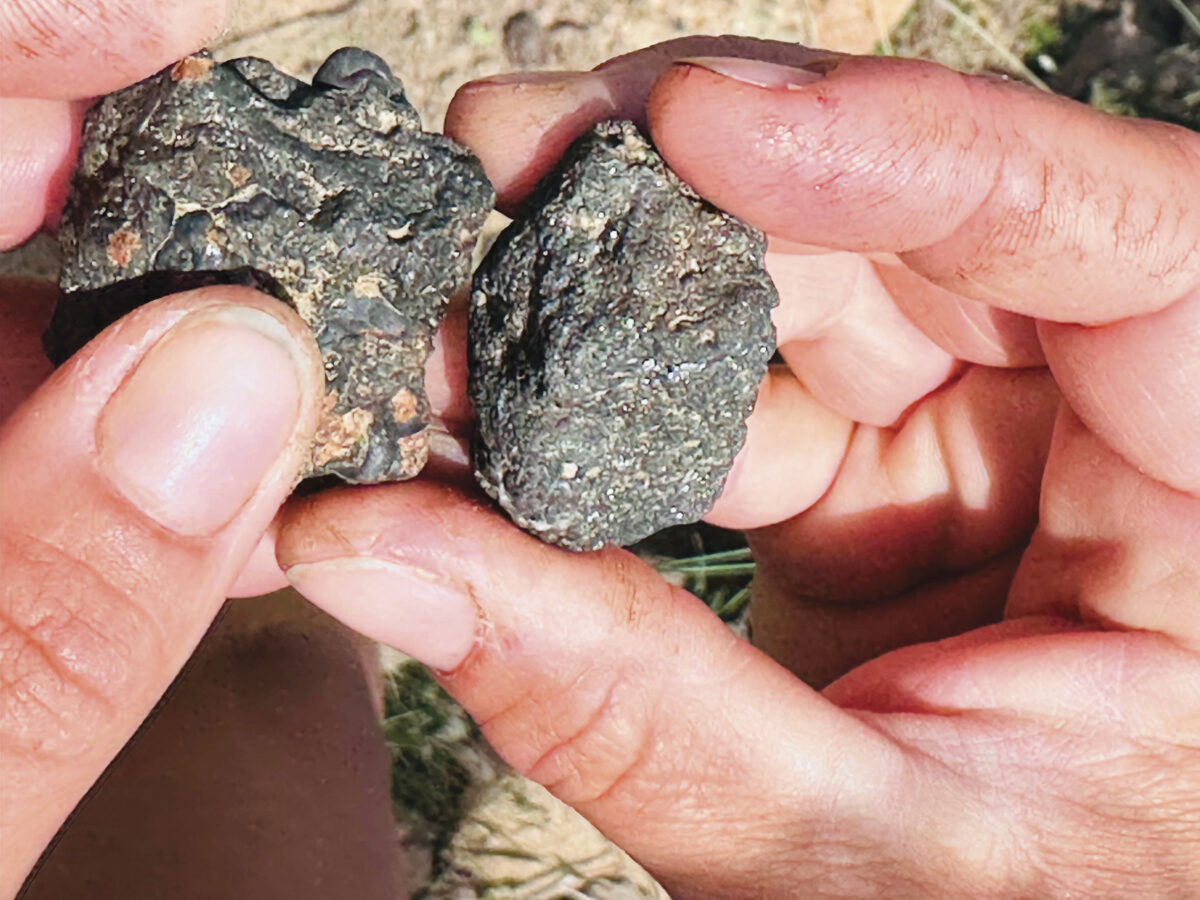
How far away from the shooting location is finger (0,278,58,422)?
253 centimetres

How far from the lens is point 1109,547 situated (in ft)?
8.34

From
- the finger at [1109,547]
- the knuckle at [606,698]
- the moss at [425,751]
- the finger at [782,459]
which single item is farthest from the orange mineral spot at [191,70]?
the moss at [425,751]

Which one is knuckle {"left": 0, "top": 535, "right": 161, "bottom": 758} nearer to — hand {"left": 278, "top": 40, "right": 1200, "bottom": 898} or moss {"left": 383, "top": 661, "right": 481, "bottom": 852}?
hand {"left": 278, "top": 40, "right": 1200, "bottom": 898}

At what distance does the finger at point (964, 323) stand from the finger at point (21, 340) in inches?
81.8

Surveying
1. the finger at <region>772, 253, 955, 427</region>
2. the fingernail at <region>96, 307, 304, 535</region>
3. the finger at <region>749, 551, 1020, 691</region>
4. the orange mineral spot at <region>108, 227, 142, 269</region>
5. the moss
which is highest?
the orange mineral spot at <region>108, 227, 142, 269</region>

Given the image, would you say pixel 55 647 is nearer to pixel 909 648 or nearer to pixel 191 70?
pixel 191 70

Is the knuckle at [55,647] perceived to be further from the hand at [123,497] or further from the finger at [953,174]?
the finger at [953,174]

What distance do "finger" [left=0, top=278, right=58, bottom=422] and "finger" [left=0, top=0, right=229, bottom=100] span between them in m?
0.69

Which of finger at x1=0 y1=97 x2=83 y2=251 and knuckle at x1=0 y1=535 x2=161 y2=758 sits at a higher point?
finger at x1=0 y1=97 x2=83 y2=251

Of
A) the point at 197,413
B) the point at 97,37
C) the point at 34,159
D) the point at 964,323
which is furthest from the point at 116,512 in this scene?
the point at 964,323

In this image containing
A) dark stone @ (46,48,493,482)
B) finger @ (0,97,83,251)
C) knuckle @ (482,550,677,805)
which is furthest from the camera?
finger @ (0,97,83,251)

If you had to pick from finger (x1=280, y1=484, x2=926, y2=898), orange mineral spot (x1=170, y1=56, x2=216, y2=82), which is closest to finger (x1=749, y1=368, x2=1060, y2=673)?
finger (x1=280, y1=484, x2=926, y2=898)

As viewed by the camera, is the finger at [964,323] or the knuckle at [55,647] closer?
the knuckle at [55,647]

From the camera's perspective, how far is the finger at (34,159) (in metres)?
2.41
